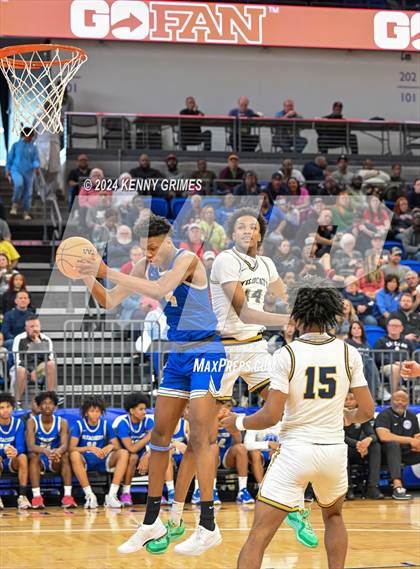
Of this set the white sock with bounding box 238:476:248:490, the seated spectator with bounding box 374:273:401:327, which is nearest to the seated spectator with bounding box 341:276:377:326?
the seated spectator with bounding box 374:273:401:327

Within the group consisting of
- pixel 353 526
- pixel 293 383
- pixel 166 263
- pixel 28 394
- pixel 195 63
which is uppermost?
pixel 195 63

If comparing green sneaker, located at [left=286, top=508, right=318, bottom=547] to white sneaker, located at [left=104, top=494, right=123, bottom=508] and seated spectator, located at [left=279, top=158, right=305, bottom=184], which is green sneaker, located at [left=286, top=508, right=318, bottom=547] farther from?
seated spectator, located at [left=279, top=158, right=305, bottom=184]

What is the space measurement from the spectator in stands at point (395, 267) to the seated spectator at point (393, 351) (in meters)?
1.82

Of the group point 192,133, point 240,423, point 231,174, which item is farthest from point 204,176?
point 240,423

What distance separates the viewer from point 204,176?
19.5 m

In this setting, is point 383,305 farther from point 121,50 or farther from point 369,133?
point 121,50

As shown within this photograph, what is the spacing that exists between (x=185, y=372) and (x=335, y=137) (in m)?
15.9

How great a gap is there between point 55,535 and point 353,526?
3.29m

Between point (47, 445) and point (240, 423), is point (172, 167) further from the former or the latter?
point (240, 423)

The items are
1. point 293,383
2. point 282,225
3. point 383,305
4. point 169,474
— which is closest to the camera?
point 293,383

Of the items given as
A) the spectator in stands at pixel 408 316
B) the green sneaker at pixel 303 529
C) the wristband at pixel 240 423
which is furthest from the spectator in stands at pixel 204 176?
the wristband at pixel 240 423

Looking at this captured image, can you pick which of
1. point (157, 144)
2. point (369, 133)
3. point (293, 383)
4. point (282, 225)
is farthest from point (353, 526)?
point (369, 133)

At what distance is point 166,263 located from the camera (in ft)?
25.6

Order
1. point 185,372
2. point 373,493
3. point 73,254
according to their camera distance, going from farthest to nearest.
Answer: point 373,493 → point 185,372 → point 73,254
